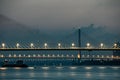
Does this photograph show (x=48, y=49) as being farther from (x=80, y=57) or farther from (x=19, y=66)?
(x=19, y=66)

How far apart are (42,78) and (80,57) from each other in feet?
159

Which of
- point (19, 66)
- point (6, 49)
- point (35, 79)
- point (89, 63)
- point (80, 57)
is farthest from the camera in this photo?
point (89, 63)

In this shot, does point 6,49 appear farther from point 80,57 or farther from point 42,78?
point 42,78

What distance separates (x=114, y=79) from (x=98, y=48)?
3606 centimetres

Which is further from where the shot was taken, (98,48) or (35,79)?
(98,48)

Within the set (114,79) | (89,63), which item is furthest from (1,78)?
(89,63)

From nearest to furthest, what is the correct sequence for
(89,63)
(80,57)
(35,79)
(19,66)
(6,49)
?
(35,79)
(6,49)
(80,57)
(19,66)
(89,63)

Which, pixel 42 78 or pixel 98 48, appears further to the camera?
pixel 98 48

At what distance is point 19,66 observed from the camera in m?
127

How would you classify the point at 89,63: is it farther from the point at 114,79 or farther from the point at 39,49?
the point at 114,79

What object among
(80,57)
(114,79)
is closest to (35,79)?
(114,79)

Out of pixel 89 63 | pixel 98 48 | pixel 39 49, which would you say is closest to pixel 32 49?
pixel 39 49

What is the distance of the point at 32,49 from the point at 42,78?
102 ft

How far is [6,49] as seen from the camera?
100750 millimetres
